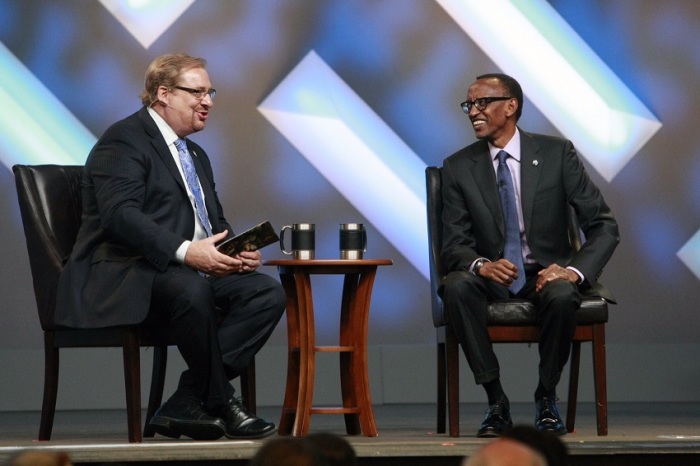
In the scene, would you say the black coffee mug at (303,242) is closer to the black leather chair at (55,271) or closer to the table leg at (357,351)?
the table leg at (357,351)

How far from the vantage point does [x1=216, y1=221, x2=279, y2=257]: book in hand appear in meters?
3.71

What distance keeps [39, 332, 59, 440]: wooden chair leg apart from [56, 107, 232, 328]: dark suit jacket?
0.20 meters

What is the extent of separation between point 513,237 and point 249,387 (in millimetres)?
993

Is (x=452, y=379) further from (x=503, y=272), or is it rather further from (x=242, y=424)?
(x=242, y=424)

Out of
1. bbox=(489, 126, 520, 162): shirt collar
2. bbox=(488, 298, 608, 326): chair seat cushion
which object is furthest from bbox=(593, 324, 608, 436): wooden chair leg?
bbox=(489, 126, 520, 162): shirt collar

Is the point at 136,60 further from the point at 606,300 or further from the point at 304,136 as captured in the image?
the point at 606,300

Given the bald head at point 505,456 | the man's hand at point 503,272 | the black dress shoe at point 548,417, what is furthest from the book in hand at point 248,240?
the bald head at point 505,456

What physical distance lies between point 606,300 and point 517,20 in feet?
6.69

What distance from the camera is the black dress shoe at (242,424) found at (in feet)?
12.0

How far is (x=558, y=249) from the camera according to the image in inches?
160

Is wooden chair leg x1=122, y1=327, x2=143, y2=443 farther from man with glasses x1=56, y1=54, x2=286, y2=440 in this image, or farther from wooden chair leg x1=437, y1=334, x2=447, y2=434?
wooden chair leg x1=437, y1=334, x2=447, y2=434

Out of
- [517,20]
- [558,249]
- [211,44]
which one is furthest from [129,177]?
[517,20]

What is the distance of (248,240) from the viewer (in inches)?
148

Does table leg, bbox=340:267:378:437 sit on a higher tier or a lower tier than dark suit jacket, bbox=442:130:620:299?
lower
